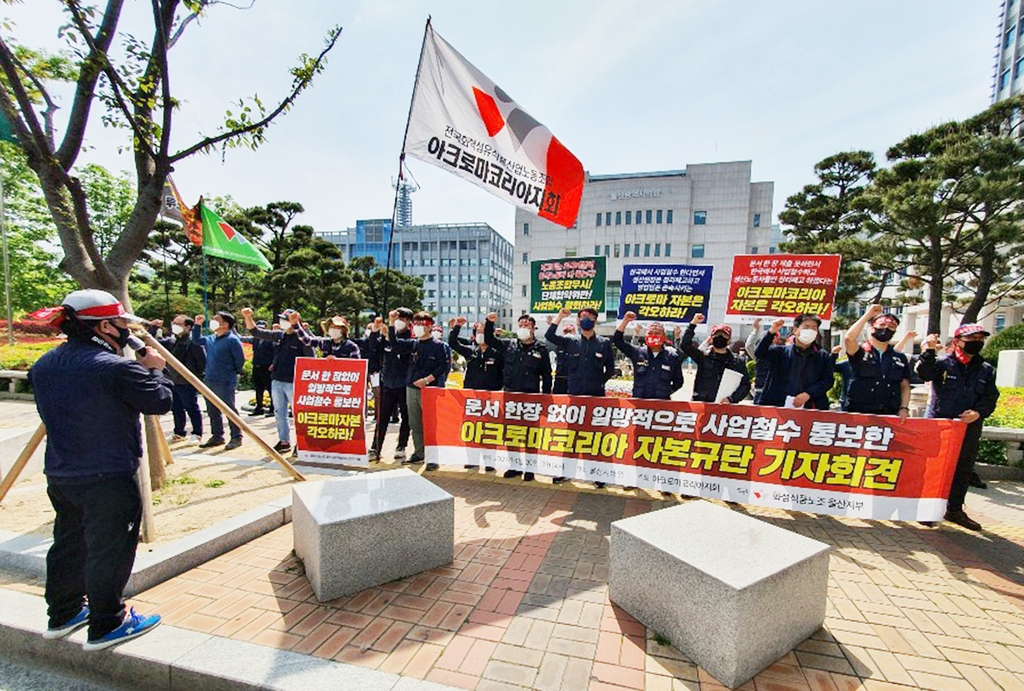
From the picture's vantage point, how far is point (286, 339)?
23.4 ft

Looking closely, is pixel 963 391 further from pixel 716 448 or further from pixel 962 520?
pixel 716 448

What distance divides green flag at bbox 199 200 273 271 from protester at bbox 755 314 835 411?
9859 millimetres

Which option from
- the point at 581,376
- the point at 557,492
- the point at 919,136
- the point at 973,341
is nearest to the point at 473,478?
the point at 557,492

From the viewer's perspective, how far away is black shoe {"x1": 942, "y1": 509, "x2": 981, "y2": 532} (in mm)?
4680

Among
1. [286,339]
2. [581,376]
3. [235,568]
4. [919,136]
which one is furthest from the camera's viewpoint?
[919,136]

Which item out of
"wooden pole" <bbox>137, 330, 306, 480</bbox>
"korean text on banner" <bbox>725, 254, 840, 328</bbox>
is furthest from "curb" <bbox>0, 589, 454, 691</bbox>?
"korean text on banner" <bbox>725, 254, 840, 328</bbox>

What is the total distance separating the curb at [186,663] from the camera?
2371 mm

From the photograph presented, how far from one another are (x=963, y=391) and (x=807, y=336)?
5.67 ft

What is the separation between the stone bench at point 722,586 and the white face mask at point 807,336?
2.98m

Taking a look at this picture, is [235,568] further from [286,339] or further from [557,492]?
[286,339]

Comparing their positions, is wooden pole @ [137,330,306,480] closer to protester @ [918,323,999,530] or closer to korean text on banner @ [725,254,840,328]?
korean text on banner @ [725,254,840,328]

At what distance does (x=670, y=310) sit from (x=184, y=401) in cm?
818

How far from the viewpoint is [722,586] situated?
7.97 ft

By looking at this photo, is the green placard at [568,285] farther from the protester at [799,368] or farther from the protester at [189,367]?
the protester at [189,367]
